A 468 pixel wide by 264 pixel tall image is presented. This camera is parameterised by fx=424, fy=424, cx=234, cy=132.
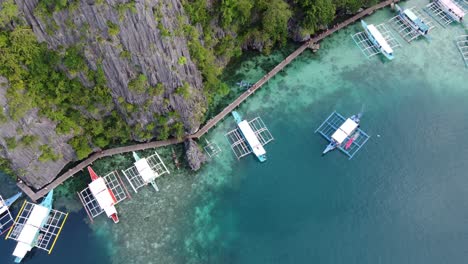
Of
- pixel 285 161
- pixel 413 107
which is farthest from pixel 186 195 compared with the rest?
pixel 413 107

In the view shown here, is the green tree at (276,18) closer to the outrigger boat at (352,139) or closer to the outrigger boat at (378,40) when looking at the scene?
the outrigger boat at (378,40)

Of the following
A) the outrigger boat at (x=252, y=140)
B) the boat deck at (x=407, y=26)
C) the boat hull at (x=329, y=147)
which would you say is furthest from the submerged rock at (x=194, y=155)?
the boat deck at (x=407, y=26)

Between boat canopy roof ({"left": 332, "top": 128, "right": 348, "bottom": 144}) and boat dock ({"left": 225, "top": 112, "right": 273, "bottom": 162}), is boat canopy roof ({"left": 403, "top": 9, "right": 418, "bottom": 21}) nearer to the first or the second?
boat canopy roof ({"left": 332, "top": 128, "right": 348, "bottom": 144})

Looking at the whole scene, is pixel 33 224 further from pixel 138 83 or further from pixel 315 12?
pixel 315 12

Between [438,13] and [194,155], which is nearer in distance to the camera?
[194,155]

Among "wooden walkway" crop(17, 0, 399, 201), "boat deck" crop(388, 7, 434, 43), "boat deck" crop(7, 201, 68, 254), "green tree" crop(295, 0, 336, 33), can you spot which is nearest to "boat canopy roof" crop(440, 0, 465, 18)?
"boat deck" crop(388, 7, 434, 43)

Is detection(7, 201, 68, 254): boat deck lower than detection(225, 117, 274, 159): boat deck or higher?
higher

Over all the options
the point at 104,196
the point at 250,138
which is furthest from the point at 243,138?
the point at 104,196
